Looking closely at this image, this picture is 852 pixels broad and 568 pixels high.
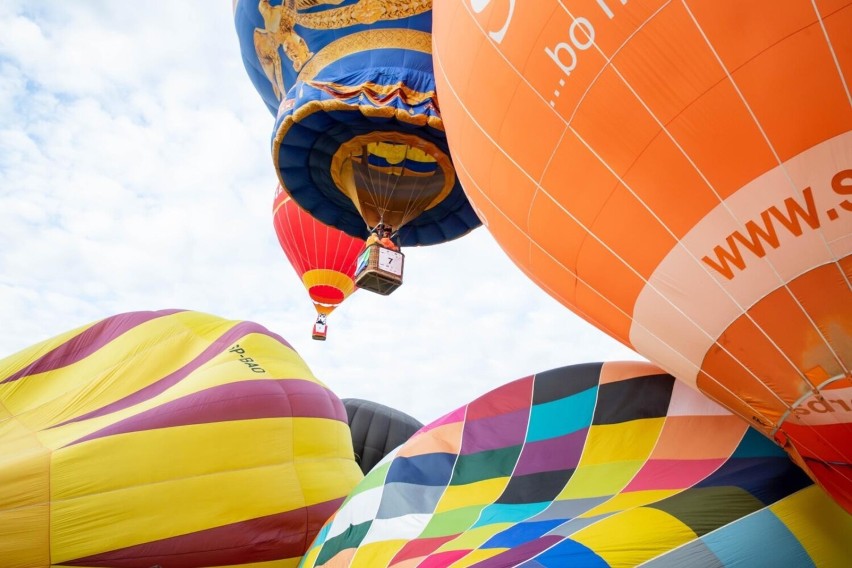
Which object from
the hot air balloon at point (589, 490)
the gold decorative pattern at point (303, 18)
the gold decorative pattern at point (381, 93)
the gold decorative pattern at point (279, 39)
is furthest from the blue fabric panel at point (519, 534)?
the gold decorative pattern at point (279, 39)

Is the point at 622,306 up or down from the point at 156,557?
up

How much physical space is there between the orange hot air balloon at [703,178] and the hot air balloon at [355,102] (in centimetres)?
292

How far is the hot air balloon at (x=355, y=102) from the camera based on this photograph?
5480 millimetres

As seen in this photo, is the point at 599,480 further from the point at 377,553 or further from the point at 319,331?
the point at 319,331

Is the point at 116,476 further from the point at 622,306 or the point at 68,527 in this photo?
the point at 622,306

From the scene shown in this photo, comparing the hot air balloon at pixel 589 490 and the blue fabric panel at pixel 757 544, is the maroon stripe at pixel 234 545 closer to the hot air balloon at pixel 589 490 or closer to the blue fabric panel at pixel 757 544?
the hot air balloon at pixel 589 490

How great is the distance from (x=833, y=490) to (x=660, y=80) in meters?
1.59

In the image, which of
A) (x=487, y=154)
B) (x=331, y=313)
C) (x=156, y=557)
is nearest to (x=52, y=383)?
(x=156, y=557)

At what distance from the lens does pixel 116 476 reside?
4023 mm

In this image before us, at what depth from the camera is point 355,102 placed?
213 inches

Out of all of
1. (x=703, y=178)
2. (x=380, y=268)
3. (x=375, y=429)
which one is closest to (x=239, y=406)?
(x=380, y=268)

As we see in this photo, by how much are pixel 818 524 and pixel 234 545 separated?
350 centimetres

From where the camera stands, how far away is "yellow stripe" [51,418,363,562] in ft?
12.7

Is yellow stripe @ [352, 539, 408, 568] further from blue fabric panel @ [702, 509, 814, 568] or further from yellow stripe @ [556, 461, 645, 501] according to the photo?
blue fabric panel @ [702, 509, 814, 568]
